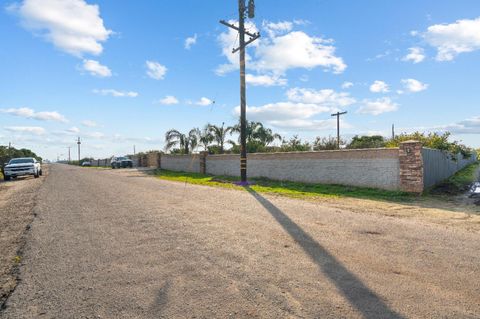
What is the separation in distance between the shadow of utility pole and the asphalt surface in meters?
0.01

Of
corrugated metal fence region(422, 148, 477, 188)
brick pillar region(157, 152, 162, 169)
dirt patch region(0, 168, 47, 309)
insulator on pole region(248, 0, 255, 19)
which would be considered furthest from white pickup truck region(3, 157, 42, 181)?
corrugated metal fence region(422, 148, 477, 188)

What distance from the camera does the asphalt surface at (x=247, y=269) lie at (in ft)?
10.8

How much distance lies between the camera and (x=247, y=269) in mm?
4301

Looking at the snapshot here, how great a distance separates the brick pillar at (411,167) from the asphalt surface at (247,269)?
5.29 m

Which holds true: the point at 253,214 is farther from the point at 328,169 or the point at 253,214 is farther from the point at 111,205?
the point at 328,169

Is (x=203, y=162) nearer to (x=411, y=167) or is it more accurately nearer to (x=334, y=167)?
(x=334, y=167)

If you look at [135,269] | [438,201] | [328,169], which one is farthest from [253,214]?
[328,169]

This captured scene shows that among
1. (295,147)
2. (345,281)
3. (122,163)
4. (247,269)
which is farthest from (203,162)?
(345,281)

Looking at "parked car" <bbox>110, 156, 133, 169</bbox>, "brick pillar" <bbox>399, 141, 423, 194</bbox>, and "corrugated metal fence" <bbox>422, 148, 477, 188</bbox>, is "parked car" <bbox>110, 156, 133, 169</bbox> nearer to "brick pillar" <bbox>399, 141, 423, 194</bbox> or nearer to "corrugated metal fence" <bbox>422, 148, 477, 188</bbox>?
"corrugated metal fence" <bbox>422, 148, 477, 188</bbox>

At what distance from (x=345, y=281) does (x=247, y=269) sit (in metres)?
1.20

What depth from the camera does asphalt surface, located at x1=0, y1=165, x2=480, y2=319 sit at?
3.29m

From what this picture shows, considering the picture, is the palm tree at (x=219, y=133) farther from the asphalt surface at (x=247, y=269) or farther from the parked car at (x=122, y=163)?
the asphalt surface at (x=247, y=269)

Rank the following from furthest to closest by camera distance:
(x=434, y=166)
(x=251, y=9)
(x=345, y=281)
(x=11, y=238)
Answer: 1. (x=251, y=9)
2. (x=434, y=166)
3. (x=11, y=238)
4. (x=345, y=281)

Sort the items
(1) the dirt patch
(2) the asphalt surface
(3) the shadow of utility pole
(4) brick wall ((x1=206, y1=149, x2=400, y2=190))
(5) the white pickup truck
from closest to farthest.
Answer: (3) the shadow of utility pole
(2) the asphalt surface
(1) the dirt patch
(4) brick wall ((x1=206, y1=149, x2=400, y2=190))
(5) the white pickup truck
